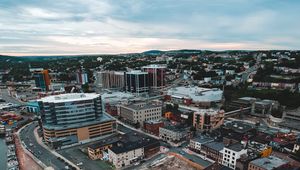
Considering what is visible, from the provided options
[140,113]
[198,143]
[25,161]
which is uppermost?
[140,113]

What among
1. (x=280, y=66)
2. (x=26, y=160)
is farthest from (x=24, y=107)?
(x=280, y=66)

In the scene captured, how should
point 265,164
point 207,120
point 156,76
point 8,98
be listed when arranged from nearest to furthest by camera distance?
1. point 265,164
2. point 207,120
3. point 156,76
4. point 8,98

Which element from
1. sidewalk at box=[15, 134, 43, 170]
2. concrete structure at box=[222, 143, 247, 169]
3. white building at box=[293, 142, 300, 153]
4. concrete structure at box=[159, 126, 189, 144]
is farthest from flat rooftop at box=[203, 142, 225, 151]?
sidewalk at box=[15, 134, 43, 170]

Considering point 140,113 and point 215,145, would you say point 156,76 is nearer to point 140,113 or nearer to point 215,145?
point 140,113

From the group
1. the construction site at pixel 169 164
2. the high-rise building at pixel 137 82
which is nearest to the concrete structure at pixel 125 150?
the construction site at pixel 169 164

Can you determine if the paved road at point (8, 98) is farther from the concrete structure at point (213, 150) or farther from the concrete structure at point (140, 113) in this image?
the concrete structure at point (213, 150)

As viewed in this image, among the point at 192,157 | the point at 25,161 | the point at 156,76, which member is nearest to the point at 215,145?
the point at 192,157

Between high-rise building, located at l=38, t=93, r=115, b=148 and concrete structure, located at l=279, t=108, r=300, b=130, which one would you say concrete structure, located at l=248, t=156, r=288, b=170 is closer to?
concrete structure, located at l=279, t=108, r=300, b=130
